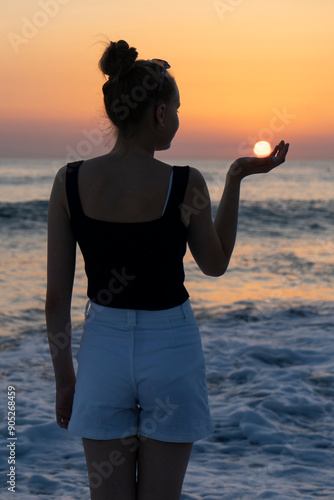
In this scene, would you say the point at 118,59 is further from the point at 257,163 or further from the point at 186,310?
the point at 186,310

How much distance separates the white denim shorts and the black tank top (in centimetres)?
5

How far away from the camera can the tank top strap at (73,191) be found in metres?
1.83

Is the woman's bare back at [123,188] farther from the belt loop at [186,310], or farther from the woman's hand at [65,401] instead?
the woman's hand at [65,401]

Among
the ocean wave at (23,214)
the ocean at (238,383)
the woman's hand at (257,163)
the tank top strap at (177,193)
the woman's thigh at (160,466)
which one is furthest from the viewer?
the ocean wave at (23,214)

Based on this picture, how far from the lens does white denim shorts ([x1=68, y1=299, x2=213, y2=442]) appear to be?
1811mm

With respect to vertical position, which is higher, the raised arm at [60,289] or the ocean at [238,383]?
the raised arm at [60,289]

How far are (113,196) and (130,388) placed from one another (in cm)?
61

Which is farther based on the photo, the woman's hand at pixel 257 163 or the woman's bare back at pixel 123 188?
the woman's hand at pixel 257 163

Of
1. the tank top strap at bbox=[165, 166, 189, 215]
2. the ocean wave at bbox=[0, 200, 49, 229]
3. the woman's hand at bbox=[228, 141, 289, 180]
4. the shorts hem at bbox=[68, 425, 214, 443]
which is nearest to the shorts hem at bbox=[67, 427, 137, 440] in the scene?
the shorts hem at bbox=[68, 425, 214, 443]

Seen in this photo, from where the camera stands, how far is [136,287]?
71.4 inches

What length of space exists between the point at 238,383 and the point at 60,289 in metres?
4.30

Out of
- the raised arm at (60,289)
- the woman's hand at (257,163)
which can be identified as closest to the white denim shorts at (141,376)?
the raised arm at (60,289)

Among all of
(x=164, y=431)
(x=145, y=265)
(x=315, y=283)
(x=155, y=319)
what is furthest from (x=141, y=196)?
(x=315, y=283)

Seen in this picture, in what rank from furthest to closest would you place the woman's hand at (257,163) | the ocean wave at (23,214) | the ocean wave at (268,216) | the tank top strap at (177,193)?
1. the ocean wave at (268,216)
2. the ocean wave at (23,214)
3. the woman's hand at (257,163)
4. the tank top strap at (177,193)
